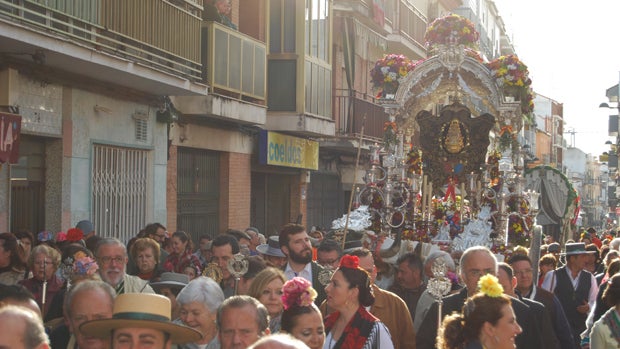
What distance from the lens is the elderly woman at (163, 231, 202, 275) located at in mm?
11789

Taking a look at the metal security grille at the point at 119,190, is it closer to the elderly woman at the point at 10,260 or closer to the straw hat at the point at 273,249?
the straw hat at the point at 273,249

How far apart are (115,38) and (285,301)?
30.6 feet

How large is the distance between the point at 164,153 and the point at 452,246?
492cm

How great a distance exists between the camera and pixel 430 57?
60.5 ft

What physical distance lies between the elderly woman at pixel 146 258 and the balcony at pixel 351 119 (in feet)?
54.9

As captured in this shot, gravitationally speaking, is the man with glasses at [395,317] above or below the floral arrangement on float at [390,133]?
below

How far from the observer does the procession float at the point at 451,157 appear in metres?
16.8

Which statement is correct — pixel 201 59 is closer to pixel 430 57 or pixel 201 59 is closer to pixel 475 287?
pixel 430 57

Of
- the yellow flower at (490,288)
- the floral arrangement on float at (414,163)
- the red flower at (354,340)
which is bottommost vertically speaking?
the red flower at (354,340)

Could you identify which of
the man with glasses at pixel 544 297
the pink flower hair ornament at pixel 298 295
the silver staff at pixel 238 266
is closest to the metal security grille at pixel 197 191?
the man with glasses at pixel 544 297

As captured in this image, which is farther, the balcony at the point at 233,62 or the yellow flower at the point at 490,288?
the balcony at the point at 233,62

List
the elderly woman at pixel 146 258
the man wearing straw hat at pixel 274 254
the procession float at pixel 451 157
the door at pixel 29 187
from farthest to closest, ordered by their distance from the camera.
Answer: the procession float at pixel 451 157
the door at pixel 29 187
the man wearing straw hat at pixel 274 254
the elderly woman at pixel 146 258

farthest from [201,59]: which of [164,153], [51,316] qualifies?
[51,316]

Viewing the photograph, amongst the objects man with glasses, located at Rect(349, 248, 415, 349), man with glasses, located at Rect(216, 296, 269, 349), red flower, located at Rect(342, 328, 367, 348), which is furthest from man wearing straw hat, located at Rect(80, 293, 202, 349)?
man with glasses, located at Rect(349, 248, 415, 349)
